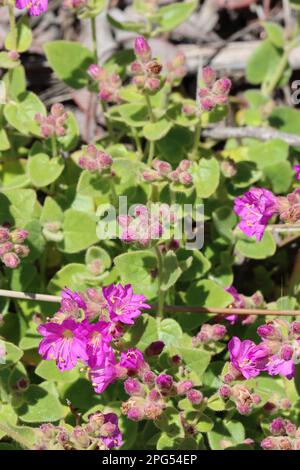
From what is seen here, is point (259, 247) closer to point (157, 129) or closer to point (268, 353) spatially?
point (157, 129)

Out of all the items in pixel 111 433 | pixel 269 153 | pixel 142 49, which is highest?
pixel 142 49

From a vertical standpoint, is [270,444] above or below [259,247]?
below

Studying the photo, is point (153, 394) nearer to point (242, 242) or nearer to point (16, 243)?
point (16, 243)

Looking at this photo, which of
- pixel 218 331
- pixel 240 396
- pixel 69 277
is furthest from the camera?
pixel 69 277

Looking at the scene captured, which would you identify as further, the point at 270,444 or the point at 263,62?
the point at 263,62

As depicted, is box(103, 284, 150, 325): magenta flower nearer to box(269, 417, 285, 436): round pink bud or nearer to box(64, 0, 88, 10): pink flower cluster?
box(269, 417, 285, 436): round pink bud

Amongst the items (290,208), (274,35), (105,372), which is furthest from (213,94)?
(105,372)

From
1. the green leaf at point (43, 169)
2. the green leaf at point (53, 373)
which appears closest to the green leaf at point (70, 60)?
the green leaf at point (43, 169)
